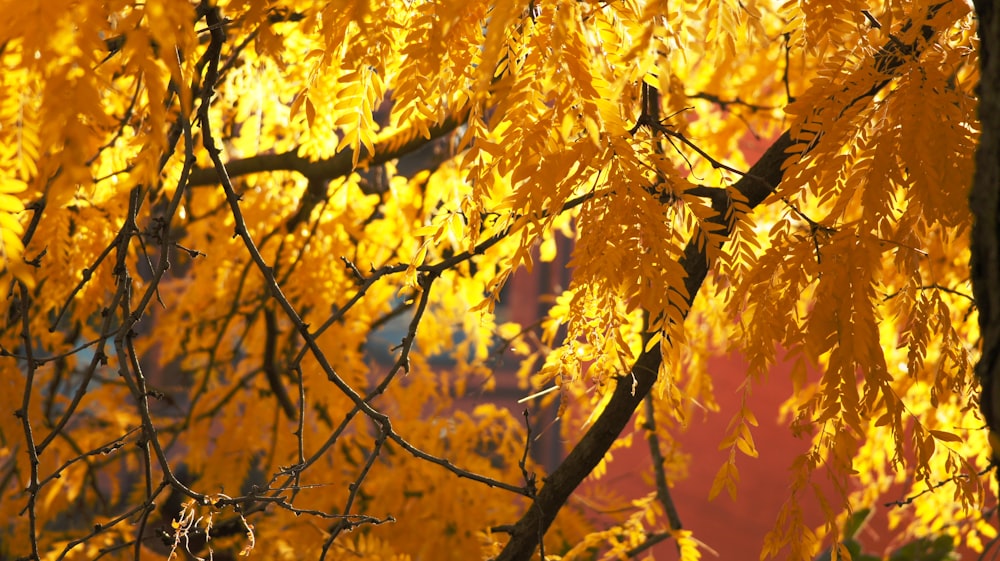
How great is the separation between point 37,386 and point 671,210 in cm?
257

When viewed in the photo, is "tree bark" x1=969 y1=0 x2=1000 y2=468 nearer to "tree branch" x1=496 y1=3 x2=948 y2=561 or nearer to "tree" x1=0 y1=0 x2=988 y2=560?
"tree" x1=0 y1=0 x2=988 y2=560

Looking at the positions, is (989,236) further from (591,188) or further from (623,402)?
(623,402)

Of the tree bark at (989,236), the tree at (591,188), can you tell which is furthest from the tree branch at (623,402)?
the tree bark at (989,236)

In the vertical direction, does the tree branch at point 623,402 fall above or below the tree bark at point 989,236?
above

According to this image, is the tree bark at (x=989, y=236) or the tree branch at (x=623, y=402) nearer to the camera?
the tree bark at (x=989, y=236)

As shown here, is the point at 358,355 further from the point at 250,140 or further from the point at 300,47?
the point at 300,47

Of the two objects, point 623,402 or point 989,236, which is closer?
point 989,236

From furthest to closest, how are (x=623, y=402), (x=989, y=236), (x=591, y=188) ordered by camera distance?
(x=623, y=402), (x=591, y=188), (x=989, y=236)

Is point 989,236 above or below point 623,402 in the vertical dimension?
below

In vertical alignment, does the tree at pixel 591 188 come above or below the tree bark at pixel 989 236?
above

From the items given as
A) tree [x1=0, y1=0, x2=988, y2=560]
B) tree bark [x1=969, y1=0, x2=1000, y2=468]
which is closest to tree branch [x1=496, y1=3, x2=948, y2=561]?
tree [x1=0, y1=0, x2=988, y2=560]

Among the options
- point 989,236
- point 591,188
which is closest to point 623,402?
point 591,188

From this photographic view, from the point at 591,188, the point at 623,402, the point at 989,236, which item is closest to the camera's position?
the point at 989,236

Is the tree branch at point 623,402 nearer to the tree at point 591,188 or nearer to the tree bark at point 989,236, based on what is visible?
the tree at point 591,188
